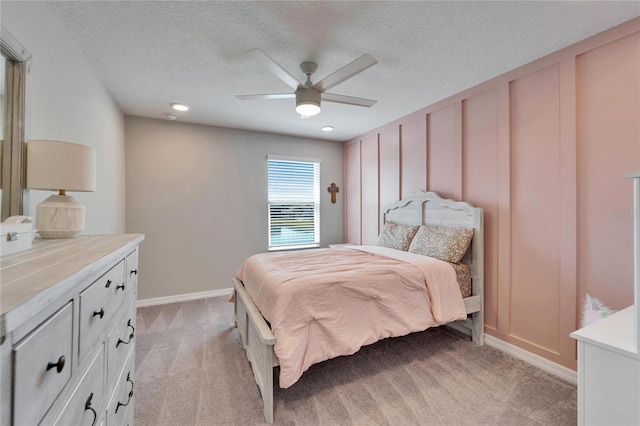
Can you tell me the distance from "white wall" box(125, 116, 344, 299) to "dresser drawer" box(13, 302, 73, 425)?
136 inches

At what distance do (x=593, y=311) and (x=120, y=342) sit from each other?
2756mm

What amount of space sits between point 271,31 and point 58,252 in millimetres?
1799

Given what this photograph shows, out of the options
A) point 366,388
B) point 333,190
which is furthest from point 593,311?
point 333,190

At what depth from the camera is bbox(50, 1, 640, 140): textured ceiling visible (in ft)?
5.53

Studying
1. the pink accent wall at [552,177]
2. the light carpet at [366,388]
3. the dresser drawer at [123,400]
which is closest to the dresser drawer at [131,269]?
the dresser drawer at [123,400]

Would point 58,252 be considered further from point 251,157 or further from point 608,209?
point 251,157

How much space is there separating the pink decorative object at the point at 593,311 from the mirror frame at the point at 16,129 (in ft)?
10.9

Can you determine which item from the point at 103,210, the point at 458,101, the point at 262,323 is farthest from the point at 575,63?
the point at 103,210

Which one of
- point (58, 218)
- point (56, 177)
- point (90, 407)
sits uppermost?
point (56, 177)

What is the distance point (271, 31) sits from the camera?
1882 mm

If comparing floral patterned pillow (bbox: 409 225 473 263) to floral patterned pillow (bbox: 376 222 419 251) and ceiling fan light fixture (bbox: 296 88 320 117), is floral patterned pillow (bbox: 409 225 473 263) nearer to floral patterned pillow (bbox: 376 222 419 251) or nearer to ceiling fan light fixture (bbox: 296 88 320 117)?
floral patterned pillow (bbox: 376 222 419 251)

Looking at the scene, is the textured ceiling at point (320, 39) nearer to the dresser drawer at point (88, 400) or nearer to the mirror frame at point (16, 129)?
the mirror frame at point (16, 129)

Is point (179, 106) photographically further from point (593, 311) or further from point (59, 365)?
point (593, 311)

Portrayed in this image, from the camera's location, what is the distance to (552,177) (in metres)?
2.17
